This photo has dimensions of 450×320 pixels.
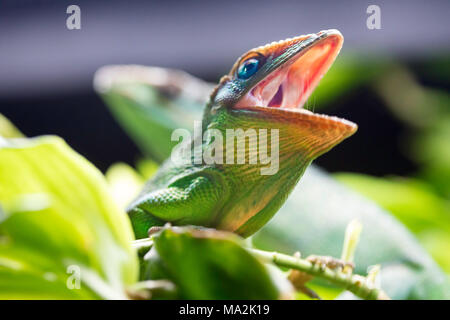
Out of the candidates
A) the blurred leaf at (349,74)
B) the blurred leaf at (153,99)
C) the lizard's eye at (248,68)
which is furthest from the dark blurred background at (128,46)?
the lizard's eye at (248,68)

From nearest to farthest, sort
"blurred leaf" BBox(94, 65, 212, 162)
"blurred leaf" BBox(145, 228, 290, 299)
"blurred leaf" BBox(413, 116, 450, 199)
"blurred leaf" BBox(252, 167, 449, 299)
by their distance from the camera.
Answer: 1. "blurred leaf" BBox(145, 228, 290, 299)
2. "blurred leaf" BBox(252, 167, 449, 299)
3. "blurred leaf" BBox(94, 65, 212, 162)
4. "blurred leaf" BBox(413, 116, 450, 199)

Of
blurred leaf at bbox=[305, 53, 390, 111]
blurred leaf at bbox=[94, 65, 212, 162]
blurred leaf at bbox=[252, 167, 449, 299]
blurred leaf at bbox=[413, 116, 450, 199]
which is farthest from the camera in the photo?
blurred leaf at bbox=[305, 53, 390, 111]

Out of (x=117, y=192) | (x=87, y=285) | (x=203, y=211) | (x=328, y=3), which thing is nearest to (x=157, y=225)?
(x=203, y=211)

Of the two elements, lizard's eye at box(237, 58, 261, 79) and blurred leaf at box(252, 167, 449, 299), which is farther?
blurred leaf at box(252, 167, 449, 299)

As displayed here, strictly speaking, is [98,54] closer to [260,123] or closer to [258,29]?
[258,29]

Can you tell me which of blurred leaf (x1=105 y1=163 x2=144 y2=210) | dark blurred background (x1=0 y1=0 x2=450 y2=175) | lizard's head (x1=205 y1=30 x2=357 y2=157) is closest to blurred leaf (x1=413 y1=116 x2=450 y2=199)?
dark blurred background (x1=0 y1=0 x2=450 y2=175)

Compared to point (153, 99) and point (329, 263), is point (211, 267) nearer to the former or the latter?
point (329, 263)

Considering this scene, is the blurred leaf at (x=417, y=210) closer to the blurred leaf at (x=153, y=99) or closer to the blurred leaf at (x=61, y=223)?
the blurred leaf at (x=153, y=99)

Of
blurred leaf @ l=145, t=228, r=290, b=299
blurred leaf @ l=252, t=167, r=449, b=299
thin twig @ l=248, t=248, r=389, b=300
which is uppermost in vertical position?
blurred leaf @ l=145, t=228, r=290, b=299

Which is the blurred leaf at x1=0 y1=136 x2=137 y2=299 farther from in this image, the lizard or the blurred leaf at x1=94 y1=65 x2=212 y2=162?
the blurred leaf at x1=94 y1=65 x2=212 y2=162
